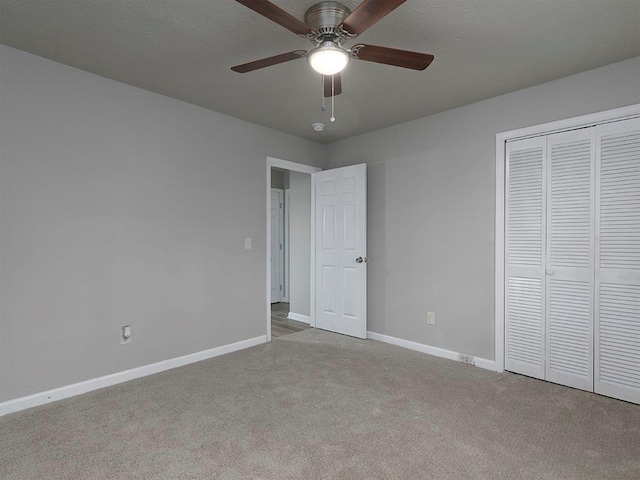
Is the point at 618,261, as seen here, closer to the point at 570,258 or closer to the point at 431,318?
the point at 570,258

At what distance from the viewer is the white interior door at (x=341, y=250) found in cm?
417

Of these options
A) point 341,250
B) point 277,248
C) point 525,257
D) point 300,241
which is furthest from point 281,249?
point 525,257

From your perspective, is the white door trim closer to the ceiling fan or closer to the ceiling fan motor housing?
the ceiling fan

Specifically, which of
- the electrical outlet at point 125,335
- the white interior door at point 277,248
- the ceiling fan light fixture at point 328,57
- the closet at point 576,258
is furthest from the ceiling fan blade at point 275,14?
the white interior door at point 277,248

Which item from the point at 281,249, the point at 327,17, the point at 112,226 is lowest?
the point at 281,249

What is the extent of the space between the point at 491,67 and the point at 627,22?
77 cm

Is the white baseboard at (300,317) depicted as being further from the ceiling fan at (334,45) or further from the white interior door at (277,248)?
the ceiling fan at (334,45)

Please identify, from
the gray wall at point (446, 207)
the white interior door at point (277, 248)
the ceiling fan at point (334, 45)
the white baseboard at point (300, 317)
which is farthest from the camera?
the white interior door at point (277, 248)

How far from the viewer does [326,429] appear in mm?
2234

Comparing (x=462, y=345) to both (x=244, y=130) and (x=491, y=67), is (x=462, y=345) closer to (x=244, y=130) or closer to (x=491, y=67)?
(x=491, y=67)

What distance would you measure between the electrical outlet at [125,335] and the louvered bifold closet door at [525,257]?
10.7ft

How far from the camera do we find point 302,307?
5.19 metres

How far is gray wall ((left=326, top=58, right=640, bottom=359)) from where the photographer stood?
2961 mm

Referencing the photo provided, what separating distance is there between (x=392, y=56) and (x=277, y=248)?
4.93m
